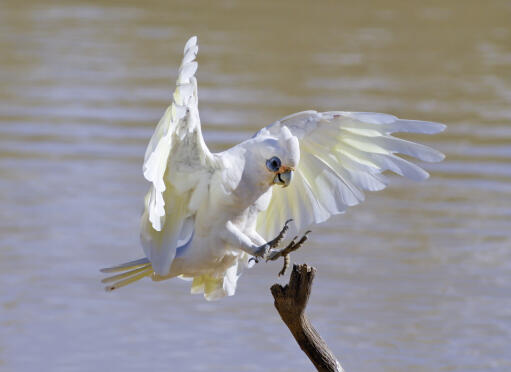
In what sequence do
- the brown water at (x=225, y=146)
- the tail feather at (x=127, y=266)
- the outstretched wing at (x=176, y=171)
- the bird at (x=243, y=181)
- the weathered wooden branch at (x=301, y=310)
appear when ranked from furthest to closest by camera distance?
the brown water at (x=225, y=146) → the tail feather at (x=127, y=266) → the weathered wooden branch at (x=301, y=310) → the bird at (x=243, y=181) → the outstretched wing at (x=176, y=171)

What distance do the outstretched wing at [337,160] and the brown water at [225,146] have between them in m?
1.92

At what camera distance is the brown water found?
6.26 metres

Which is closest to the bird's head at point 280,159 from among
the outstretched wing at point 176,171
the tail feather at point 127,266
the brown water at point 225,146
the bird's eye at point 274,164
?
the bird's eye at point 274,164

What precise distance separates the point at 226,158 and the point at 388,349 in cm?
274

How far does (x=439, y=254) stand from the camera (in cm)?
746

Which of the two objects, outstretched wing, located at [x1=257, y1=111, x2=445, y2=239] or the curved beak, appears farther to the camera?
outstretched wing, located at [x1=257, y1=111, x2=445, y2=239]

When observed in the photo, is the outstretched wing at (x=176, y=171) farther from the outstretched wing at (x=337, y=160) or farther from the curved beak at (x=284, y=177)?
the outstretched wing at (x=337, y=160)

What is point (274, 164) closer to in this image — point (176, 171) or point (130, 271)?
point (176, 171)

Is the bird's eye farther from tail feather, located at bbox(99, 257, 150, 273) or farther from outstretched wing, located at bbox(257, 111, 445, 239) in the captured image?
tail feather, located at bbox(99, 257, 150, 273)

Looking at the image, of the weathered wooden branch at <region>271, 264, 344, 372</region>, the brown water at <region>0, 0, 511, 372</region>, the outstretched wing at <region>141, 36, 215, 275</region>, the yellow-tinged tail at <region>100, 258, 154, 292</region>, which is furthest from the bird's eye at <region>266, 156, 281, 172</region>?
the brown water at <region>0, 0, 511, 372</region>

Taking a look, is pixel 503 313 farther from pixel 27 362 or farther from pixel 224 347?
pixel 27 362

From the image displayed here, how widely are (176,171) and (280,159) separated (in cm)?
41

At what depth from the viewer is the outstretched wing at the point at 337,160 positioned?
4.12m

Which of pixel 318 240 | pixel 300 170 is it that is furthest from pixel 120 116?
pixel 300 170
